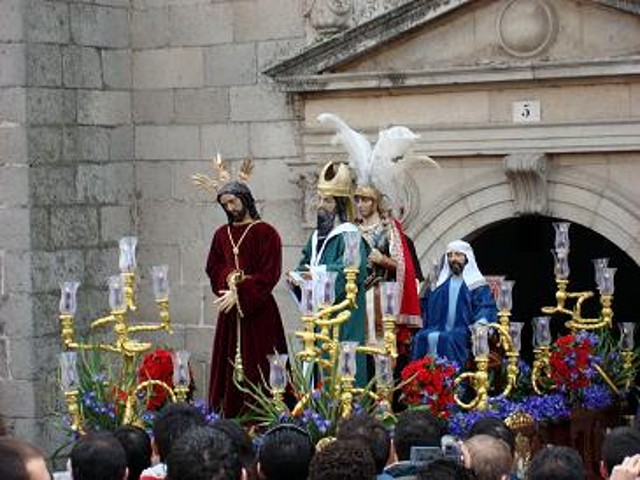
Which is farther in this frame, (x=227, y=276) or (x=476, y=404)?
(x=227, y=276)

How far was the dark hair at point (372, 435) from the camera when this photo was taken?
6878 millimetres

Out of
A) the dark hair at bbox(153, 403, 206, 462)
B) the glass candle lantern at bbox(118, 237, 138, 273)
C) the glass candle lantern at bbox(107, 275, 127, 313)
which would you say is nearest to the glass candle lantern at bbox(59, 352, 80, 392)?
the glass candle lantern at bbox(107, 275, 127, 313)

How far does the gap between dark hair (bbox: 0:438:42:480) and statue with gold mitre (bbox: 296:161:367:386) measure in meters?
5.03

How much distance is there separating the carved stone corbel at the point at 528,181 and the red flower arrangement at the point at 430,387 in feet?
7.13

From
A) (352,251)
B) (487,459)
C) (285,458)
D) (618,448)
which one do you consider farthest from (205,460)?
(352,251)

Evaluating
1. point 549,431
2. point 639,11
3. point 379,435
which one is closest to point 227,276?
point 549,431

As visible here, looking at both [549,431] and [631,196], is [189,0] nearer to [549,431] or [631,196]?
[631,196]

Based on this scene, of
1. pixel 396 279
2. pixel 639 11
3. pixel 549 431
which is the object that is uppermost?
pixel 639 11

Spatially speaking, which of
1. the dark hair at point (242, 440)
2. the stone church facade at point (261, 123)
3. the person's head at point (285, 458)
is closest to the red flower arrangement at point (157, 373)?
the stone church facade at point (261, 123)

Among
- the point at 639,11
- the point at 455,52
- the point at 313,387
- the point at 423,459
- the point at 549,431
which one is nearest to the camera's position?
the point at 423,459

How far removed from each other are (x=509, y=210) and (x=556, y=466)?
5.94 metres

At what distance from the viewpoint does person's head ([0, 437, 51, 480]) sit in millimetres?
4953

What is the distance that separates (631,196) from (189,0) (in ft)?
11.5

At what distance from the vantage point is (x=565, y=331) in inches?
513
